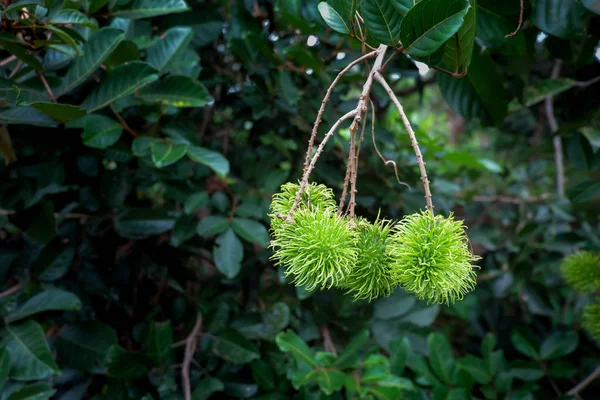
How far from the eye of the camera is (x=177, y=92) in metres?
1.20

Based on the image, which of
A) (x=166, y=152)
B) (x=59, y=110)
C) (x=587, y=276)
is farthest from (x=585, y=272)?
(x=59, y=110)

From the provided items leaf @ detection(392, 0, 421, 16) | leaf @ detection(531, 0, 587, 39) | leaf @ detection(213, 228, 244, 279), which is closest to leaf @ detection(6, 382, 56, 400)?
leaf @ detection(213, 228, 244, 279)

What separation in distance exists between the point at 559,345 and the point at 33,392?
1599 millimetres

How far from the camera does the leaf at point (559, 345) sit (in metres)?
1.61

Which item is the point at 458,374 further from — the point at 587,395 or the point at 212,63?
the point at 212,63

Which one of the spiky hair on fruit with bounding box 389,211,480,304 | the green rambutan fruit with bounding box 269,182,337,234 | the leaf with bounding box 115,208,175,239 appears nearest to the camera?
the spiky hair on fruit with bounding box 389,211,480,304

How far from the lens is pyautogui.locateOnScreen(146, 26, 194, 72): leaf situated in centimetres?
123

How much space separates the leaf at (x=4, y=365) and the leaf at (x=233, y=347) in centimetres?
50

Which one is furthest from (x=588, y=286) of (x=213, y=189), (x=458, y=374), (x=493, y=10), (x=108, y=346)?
(x=108, y=346)

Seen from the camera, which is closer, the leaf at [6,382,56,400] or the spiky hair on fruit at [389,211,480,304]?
the spiky hair on fruit at [389,211,480,304]

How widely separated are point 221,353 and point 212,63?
1.02 metres

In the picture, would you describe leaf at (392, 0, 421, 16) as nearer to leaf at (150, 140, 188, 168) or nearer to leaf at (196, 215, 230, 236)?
leaf at (150, 140, 188, 168)

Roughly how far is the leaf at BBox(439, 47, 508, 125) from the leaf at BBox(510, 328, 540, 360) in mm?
825

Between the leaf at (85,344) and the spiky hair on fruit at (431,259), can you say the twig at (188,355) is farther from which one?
the spiky hair on fruit at (431,259)
